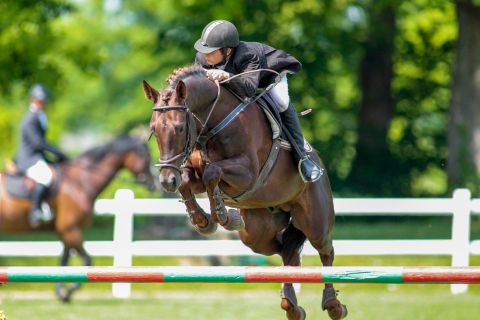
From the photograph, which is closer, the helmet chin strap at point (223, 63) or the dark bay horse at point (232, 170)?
the dark bay horse at point (232, 170)

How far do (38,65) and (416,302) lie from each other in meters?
10.4

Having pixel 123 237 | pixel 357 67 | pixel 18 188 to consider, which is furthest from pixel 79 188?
pixel 357 67

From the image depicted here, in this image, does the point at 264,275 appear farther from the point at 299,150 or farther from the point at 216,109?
the point at 299,150

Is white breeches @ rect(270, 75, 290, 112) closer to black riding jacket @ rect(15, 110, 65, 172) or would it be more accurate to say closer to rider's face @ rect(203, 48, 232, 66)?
rider's face @ rect(203, 48, 232, 66)

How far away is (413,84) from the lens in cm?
2383

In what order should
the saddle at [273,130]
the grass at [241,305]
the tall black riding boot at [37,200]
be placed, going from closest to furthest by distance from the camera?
1. the saddle at [273,130]
2. the grass at [241,305]
3. the tall black riding boot at [37,200]

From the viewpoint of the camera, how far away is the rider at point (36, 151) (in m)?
14.3

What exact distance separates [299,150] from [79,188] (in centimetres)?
663

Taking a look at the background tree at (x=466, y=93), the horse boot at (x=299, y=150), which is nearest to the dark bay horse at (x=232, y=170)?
the horse boot at (x=299, y=150)

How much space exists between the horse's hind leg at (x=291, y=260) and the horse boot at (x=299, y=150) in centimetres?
92

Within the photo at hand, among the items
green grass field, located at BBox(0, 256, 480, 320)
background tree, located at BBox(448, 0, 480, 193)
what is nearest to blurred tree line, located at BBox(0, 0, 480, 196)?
background tree, located at BBox(448, 0, 480, 193)

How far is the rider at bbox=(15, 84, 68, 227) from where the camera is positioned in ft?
47.1

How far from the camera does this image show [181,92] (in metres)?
7.52

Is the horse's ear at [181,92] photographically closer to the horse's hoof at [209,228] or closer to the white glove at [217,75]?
the white glove at [217,75]
